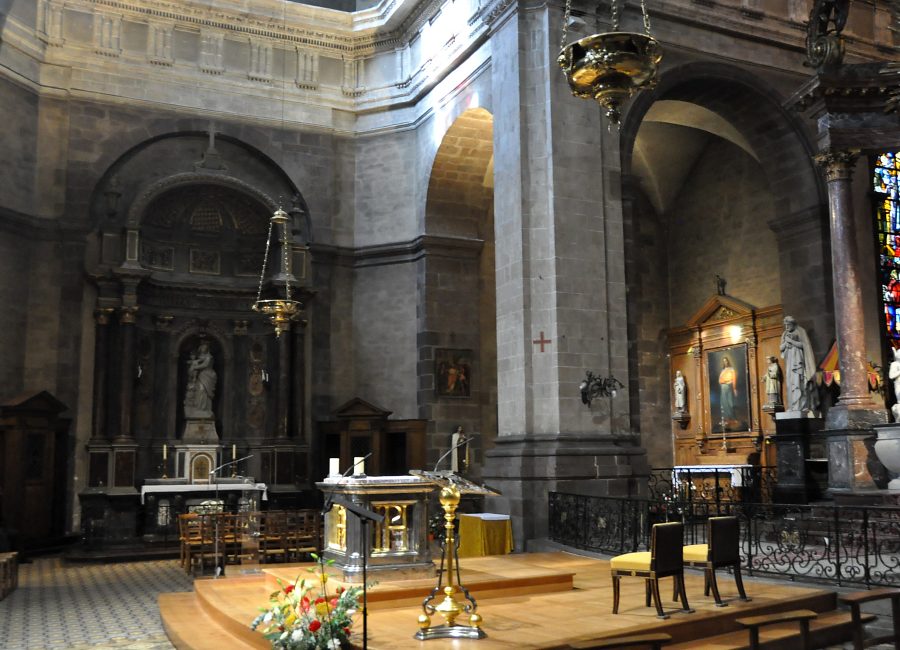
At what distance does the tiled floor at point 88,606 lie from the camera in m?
8.06

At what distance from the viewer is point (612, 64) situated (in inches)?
282

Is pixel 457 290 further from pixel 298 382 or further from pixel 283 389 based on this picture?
pixel 283 389

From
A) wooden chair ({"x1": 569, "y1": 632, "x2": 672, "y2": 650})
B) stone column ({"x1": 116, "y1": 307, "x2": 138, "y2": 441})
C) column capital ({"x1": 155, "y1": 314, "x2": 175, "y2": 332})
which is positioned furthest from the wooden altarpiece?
wooden chair ({"x1": 569, "y1": 632, "x2": 672, "y2": 650})

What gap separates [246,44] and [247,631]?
14176 mm

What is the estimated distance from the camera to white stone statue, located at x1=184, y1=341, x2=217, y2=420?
56.2ft

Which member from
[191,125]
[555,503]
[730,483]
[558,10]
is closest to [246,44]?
[191,125]

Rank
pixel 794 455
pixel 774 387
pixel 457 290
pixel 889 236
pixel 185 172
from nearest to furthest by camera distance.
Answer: pixel 794 455, pixel 889 236, pixel 774 387, pixel 185 172, pixel 457 290

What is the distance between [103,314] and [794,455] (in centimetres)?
1197

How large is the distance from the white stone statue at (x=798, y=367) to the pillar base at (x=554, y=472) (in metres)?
3.07

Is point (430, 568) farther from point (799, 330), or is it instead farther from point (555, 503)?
point (799, 330)

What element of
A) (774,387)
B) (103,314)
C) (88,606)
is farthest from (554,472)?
(103,314)

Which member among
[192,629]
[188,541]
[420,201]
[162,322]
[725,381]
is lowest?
[192,629]

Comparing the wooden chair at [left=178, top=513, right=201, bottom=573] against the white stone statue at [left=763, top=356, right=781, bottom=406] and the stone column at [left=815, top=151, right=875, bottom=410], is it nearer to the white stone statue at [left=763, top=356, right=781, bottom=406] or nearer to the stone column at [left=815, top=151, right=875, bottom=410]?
the stone column at [left=815, top=151, right=875, bottom=410]

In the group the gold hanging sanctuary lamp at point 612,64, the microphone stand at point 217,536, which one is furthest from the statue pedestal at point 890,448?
the microphone stand at point 217,536
